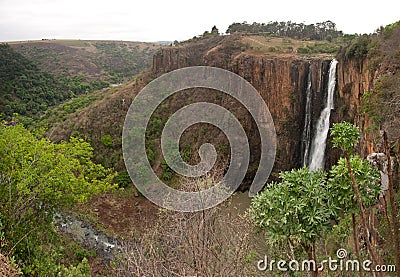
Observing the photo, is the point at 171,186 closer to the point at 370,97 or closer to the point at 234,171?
the point at 234,171

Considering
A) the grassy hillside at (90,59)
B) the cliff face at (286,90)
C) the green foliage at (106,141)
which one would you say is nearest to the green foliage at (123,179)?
the green foliage at (106,141)

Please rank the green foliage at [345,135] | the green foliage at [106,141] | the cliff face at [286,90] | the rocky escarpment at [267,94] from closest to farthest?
the green foliage at [345,135] < the rocky escarpment at [267,94] < the cliff face at [286,90] < the green foliage at [106,141]

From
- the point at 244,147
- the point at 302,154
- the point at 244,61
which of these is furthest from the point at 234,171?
the point at 244,61

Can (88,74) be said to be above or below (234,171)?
above

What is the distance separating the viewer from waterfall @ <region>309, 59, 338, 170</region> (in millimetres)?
18688

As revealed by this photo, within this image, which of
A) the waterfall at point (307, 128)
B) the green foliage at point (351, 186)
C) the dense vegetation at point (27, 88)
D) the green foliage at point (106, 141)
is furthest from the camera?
the dense vegetation at point (27, 88)

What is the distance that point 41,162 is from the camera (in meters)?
8.54

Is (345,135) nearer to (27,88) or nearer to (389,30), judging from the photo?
(389,30)

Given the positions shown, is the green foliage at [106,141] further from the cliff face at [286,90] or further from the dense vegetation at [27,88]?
the cliff face at [286,90]

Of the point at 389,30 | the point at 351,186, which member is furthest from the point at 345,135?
the point at 389,30

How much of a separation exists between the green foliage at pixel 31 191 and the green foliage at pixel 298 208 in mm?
5550

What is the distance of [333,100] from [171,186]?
10660 millimetres

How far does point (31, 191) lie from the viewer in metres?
8.59

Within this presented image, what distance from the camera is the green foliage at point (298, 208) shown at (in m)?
4.66
